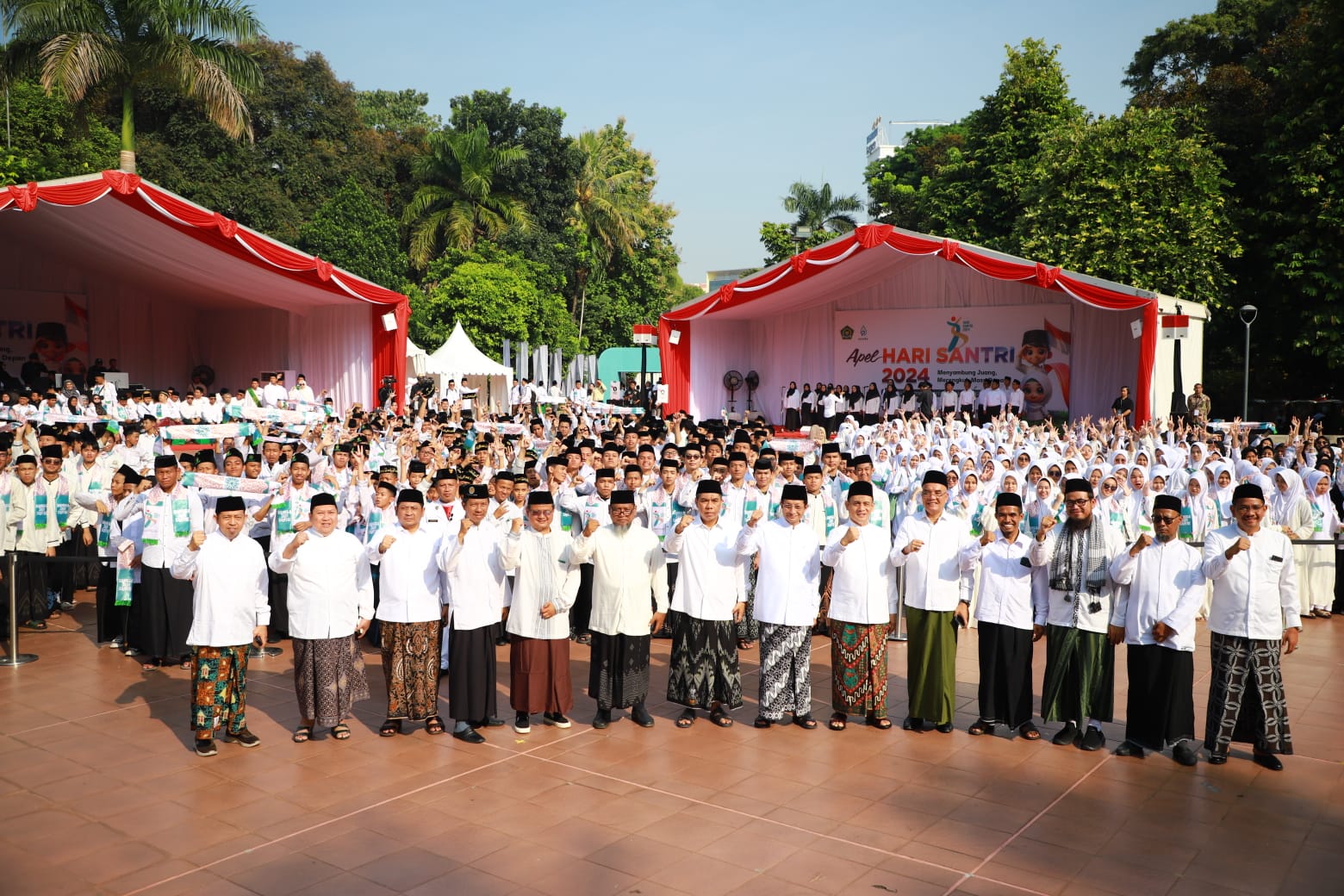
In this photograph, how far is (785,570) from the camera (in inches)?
238

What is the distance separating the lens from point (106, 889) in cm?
405

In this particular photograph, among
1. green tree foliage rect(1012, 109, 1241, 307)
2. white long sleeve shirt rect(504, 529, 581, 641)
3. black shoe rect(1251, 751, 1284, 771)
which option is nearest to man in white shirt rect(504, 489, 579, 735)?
white long sleeve shirt rect(504, 529, 581, 641)

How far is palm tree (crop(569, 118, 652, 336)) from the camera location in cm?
3491

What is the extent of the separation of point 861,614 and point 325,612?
288cm

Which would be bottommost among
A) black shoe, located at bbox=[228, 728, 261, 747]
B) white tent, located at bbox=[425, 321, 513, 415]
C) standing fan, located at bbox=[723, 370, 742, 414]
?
black shoe, located at bbox=[228, 728, 261, 747]

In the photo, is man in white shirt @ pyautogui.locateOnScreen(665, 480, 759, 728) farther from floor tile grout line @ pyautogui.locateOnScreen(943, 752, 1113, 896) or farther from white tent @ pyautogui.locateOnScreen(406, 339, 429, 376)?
white tent @ pyautogui.locateOnScreen(406, 339, 429, 376)

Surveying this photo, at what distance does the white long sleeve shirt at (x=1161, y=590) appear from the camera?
17.8ft

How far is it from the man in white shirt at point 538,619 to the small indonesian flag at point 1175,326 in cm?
1270

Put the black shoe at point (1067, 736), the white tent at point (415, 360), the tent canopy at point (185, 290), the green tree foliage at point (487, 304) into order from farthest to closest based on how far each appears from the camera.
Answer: the green tree foliage at point (487, 304) → the white tent at point (415, 360) → the tent canopy at point (185, 290) → the black shoe at point (1067, 736)

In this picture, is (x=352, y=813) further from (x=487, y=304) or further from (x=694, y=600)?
(x=487, y=304)

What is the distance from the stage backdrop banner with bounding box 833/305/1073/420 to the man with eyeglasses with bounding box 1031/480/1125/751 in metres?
15.8

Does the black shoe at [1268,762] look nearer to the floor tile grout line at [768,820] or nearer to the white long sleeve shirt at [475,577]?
the floor tile grout line at [768,820]

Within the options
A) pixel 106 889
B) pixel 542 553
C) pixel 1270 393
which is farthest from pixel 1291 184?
pixel 106 889

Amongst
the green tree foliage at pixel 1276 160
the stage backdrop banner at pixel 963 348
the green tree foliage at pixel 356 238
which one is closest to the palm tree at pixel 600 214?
the green tree foliage at pixel 356 238
